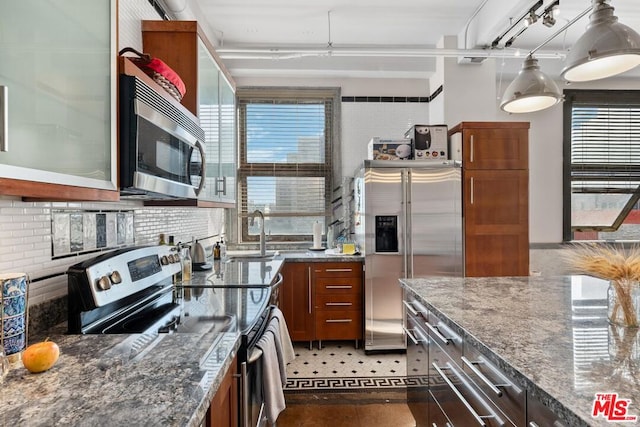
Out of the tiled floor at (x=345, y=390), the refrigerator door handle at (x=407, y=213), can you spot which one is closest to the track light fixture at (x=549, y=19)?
the refrigerator door handle at (x=407, y=213)

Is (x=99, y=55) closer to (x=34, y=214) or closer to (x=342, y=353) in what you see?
(x=34, y=214)

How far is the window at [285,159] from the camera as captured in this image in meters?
3.90

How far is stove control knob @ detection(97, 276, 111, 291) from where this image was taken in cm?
117

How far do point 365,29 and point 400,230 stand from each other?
6.32 ft

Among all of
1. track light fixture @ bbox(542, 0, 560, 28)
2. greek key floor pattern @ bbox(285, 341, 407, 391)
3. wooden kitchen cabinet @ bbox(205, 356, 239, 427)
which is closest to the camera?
wooden kitchen cabinet @ bbox(205, 356, 239, 427)

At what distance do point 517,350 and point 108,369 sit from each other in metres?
1.15

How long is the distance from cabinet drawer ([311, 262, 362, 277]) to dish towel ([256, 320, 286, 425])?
5.54 ft

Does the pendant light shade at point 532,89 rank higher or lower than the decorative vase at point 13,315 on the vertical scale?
higher

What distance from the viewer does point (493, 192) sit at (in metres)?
3.12

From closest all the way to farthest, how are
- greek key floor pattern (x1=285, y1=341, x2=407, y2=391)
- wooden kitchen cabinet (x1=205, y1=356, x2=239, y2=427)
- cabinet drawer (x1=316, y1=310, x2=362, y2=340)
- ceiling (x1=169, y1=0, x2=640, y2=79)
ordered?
wooden kitchen cabinet (x1=205, y1=356, x2=239, y2=427), greek key floor pattern (x1=285, y1=341, x2=407, y2=391), ceiling (x1=169, y1=0, x2=640, y2=79), cabinet drawer (x1=316, y1=310, x2=362, y2=340)

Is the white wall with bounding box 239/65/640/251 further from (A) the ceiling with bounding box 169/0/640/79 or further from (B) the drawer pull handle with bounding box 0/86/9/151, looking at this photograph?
(B) the drawer pull handle with bounding box 0/86/9/151

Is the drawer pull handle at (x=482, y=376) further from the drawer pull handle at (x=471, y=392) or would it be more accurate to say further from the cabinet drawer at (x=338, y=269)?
the cabinet drawer at (x=338, y=269)

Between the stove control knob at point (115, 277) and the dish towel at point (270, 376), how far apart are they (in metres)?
0.58

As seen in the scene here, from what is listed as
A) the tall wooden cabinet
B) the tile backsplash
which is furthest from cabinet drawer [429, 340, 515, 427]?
the tall wooden cabinet
